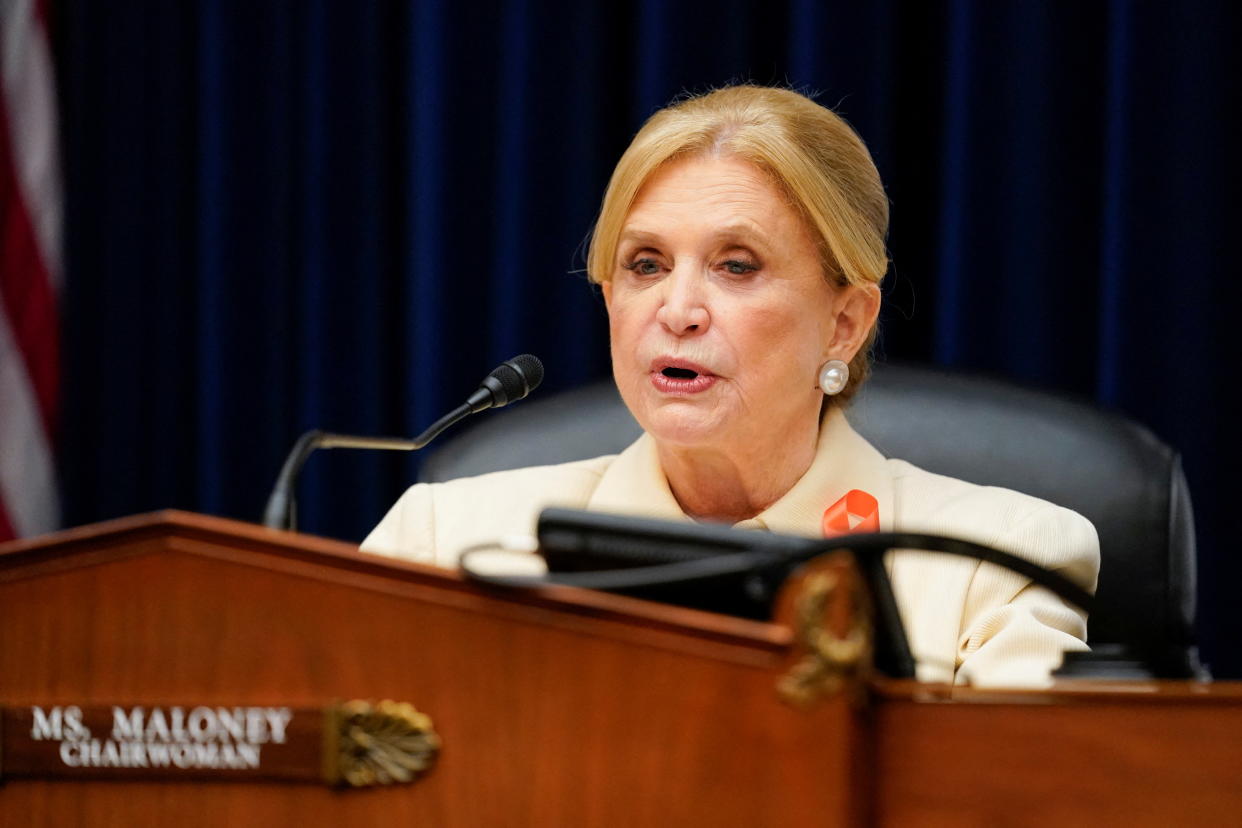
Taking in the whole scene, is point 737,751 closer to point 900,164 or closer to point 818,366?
point 818,366

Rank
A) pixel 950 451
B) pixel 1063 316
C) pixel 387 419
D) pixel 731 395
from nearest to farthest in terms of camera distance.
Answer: pixel 731 395
pixel 950 451
pixel 1063 316
pixel 387 419

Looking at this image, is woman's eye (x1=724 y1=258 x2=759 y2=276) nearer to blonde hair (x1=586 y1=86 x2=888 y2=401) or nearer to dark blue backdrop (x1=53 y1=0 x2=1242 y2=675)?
blonde hair (x1=586 y1=86 x2=888 y2=401)

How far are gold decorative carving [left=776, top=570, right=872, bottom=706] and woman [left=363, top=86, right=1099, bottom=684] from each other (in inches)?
31.5

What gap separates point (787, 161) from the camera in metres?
1.61

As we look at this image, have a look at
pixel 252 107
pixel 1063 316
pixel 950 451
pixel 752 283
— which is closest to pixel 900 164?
pixel 1063 316

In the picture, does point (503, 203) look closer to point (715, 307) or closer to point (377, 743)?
point (715, 307)

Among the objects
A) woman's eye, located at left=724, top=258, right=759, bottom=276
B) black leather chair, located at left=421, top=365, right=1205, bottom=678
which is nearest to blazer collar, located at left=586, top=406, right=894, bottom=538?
black leather chair, located at left=421, top=365, right=1205, bottom=678

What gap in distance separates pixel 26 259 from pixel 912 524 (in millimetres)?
2065

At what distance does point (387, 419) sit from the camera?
279 cm

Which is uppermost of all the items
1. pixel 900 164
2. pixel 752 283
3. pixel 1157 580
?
pixel 900 164

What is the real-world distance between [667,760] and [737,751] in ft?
0.12

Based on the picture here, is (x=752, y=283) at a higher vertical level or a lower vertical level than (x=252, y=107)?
lower

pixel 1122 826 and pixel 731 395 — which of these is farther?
pixel 731 395

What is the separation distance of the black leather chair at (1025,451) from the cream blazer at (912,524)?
77 millimetres
